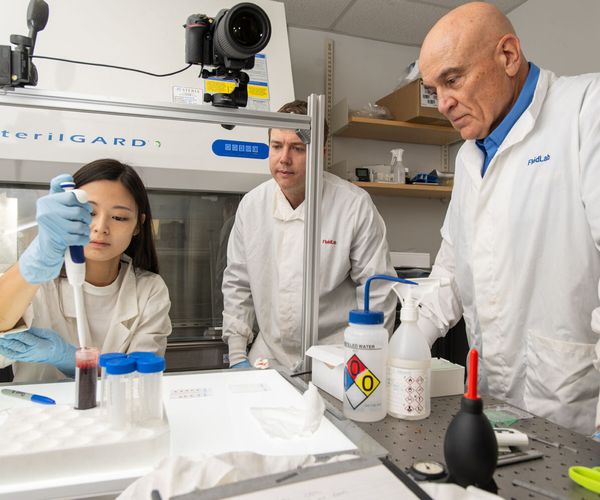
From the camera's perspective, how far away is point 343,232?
1.79 meters

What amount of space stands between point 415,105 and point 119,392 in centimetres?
230

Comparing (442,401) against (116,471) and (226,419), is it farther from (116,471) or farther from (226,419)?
A: (116,471)

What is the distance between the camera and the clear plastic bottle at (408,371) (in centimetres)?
79

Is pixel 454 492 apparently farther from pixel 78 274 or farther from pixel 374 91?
pixel 374 91

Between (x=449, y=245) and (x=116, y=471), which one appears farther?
(x=449, y=245)

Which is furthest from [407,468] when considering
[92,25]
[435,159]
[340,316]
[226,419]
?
[435,159]

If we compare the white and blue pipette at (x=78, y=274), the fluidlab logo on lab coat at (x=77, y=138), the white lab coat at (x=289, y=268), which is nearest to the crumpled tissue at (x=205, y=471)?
the white and blue pipette at (x=78, y=274)

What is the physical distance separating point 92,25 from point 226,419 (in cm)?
167

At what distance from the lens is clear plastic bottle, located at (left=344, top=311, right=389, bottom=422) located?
2.58 ft

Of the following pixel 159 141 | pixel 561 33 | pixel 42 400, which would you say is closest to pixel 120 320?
pixel 42 400

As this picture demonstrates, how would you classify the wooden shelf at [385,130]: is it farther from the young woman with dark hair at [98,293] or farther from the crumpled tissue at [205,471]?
the crumpled tissue at [205,471]

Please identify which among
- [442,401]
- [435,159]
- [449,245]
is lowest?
[442,401]

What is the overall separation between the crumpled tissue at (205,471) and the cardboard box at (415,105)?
7.58ft

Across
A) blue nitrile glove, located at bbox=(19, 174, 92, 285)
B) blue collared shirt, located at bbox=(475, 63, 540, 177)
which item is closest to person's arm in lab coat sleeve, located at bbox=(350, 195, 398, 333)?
blue collared shirt, located at bbox=(475, 63, 540, 177)
